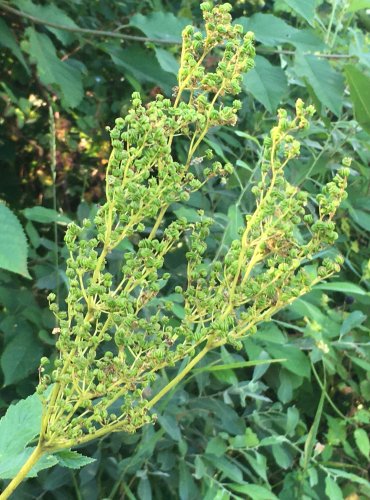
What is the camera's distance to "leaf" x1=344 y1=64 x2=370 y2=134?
144 centimetres

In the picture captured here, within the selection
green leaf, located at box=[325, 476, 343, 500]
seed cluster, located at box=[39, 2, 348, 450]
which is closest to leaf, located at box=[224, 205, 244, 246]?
green leaf, located at box=[325, 476, 343, 500]

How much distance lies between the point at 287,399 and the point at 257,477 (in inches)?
8.0

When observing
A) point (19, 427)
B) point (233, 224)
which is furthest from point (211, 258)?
point (19, 427)

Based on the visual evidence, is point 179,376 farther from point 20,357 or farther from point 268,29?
Answer: point 268,29

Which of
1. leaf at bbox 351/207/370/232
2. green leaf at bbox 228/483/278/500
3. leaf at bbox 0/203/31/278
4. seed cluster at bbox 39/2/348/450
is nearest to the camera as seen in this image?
seed cluster at bbox 39/2/348/450

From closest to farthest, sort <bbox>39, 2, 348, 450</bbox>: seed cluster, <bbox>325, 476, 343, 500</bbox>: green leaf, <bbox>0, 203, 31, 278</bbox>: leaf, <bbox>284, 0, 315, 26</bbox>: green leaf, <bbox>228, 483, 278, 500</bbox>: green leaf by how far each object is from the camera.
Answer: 1. <bbox>39, 2, 348, 450</bbox>: seed cluster
2. <bbox>0, 203, 31, 278</bbox>: leaf
3. <bbox>284, 0, 315, 26</bbox>: green leaf
4. <bbox>228, 483, 278, 500</bbox>: green leaf
5. <bbox>325, 476, 343, 500</bbox>: green leaf

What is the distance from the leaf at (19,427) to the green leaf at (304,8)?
2.98ft

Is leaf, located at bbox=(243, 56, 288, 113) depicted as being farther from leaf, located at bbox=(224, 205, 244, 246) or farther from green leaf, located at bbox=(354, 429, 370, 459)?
green leaf, located at bbox=(354, 429, 370, 459)

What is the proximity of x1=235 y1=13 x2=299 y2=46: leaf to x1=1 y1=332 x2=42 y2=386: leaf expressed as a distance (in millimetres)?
811

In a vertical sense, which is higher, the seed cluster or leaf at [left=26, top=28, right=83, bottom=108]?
the seed cluster

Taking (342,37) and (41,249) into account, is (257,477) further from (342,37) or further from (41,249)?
(342,37)

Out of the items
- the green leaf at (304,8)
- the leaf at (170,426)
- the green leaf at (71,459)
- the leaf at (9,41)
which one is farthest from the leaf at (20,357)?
the green leaf at (304,8)

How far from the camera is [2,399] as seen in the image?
168 cm

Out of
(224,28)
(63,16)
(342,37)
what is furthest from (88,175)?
(224,28)
